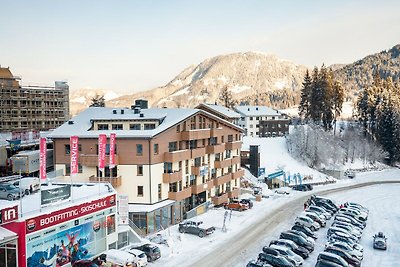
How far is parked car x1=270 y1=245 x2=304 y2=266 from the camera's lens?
112 ft

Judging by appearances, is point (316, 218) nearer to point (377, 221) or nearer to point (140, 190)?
point (377, 221)

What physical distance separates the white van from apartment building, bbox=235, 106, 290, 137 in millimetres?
80010

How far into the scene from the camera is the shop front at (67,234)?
27.0 m

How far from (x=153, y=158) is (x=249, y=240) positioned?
13654mm

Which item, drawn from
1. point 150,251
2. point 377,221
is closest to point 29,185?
point 150,251

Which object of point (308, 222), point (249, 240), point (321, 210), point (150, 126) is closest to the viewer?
point (249, 240)

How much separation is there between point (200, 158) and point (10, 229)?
30980 mm

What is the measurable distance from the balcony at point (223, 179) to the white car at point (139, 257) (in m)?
25.3

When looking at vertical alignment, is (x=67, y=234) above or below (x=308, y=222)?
above

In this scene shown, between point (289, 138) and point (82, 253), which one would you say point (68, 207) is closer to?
point (82, 253)

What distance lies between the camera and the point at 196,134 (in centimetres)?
5238

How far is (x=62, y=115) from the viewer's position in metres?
116

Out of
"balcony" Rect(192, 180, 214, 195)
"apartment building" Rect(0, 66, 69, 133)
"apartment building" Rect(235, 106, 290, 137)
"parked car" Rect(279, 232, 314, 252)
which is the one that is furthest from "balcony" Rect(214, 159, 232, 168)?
"apartment building" Rect(0, 66, 69, 133)

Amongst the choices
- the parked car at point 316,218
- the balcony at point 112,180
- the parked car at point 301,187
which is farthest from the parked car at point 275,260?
the parked car at point 301,187
